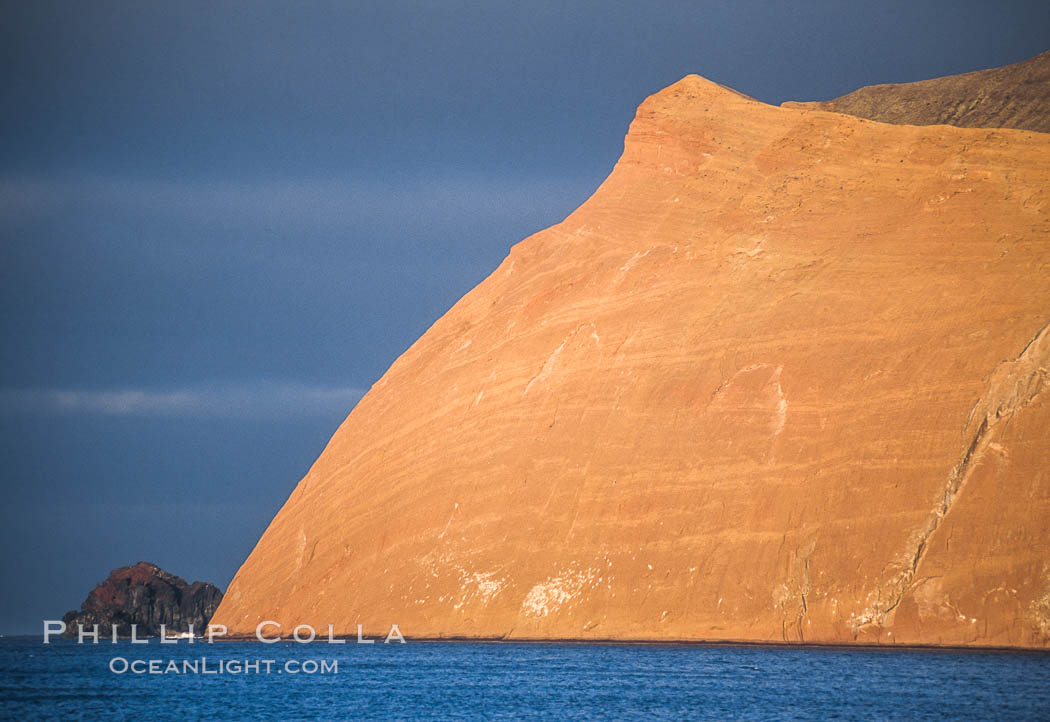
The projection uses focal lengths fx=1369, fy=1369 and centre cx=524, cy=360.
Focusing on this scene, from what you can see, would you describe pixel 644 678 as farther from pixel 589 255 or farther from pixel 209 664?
pixel 589 255

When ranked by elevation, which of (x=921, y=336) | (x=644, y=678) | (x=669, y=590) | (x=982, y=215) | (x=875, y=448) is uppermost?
(x=982, y=215)

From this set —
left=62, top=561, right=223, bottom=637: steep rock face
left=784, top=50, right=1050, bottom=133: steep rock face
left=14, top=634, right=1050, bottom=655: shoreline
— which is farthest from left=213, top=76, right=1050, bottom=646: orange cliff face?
left=62, top=561, right=223, bottom=637: steep rock face

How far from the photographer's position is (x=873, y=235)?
70125 mm

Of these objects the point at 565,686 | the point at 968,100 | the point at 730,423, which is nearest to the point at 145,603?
the point at 730,423

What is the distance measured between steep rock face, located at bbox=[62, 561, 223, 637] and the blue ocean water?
40824 millimetres

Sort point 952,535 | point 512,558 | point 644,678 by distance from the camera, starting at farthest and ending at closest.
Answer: point 512,558, point 952,535, point 644,678

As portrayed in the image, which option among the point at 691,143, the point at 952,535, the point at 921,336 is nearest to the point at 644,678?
the point at 952,535

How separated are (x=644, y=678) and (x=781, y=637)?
12.2 meters

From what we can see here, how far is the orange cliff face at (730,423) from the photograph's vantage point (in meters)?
59.4

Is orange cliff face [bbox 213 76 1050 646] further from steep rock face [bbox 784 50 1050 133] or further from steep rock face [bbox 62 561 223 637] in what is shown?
steep rock face [bbox 62 561 223 637]

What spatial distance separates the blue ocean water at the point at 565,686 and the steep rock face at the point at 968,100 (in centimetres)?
4285

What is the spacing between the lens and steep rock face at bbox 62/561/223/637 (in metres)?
107

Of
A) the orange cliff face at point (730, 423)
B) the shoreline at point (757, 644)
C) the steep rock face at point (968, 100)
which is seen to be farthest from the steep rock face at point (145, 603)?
the steep rock face at point (968, 100)

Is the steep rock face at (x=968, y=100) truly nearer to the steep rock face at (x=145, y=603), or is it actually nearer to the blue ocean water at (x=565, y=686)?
the blue ocean water at (x=565, y=686)
